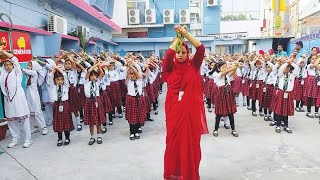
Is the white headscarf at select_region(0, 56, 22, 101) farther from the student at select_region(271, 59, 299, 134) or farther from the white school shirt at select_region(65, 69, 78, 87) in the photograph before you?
the student at select_region(271, 59, 299, 134)

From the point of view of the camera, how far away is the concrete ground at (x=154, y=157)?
166 inches

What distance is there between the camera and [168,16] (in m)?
30.3

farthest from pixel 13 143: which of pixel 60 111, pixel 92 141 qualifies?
pixel 92 141

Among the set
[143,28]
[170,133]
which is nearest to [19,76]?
[170,133]

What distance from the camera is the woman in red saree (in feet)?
11.8

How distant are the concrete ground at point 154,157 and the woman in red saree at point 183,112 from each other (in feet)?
1.83

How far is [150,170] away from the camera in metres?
4.36

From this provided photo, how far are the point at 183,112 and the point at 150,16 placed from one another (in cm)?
2783

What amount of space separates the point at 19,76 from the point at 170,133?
328cm

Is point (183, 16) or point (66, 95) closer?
point (66, 95)

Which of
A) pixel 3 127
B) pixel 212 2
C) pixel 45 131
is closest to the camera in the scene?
pixel 3 127

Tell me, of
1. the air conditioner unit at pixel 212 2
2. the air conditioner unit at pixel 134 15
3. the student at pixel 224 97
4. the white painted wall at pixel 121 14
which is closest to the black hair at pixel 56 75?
the student at pixel 224 97

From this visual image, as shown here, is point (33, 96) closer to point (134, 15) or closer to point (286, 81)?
point (286, 81)

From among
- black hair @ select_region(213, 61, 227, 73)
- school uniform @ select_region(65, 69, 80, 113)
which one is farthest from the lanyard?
school uniform @ select_region(65, 69, 80, 113)
